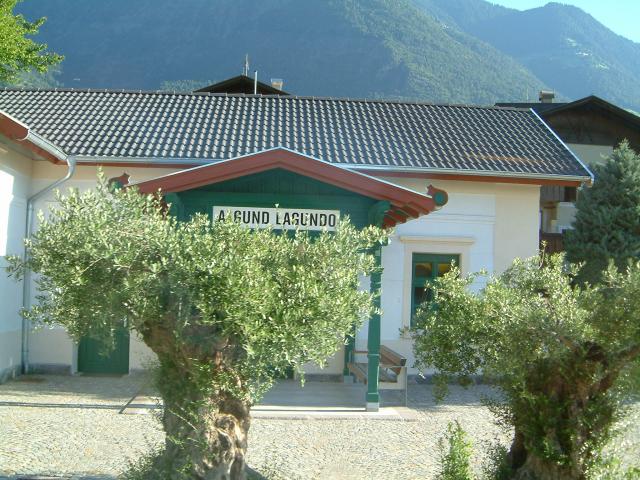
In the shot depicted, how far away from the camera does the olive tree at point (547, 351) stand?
16.4 ft

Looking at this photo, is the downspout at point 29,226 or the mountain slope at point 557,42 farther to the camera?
the mountain slope at point 557,42

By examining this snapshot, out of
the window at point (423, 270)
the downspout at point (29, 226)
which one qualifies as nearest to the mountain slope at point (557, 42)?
the window at point (423, 270)

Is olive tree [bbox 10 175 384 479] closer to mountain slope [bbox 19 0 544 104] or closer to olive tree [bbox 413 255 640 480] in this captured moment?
olive tree [bbox 413 255 640 480]

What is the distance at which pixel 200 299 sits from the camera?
14.7 feet

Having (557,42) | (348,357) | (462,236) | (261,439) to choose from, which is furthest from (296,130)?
(557,42)

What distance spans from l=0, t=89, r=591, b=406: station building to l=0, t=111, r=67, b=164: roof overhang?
2cm

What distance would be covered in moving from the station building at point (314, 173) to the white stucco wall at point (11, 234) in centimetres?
3

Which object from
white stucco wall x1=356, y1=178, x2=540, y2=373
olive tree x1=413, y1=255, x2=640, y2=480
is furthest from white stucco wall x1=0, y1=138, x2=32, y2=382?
olive tree x1=413, y1=255, x2=640, y2=480

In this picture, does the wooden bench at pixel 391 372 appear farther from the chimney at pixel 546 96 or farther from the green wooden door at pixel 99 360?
the chimney at pixel 546 96

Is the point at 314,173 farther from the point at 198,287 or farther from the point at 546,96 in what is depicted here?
the point at 546,96

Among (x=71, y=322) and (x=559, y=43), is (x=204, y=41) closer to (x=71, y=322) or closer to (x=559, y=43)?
(x=559, y=43)

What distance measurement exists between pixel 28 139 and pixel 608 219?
1215cm

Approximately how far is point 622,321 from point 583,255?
40.9 feet

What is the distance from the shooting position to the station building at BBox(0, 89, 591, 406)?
9742 millimetres
